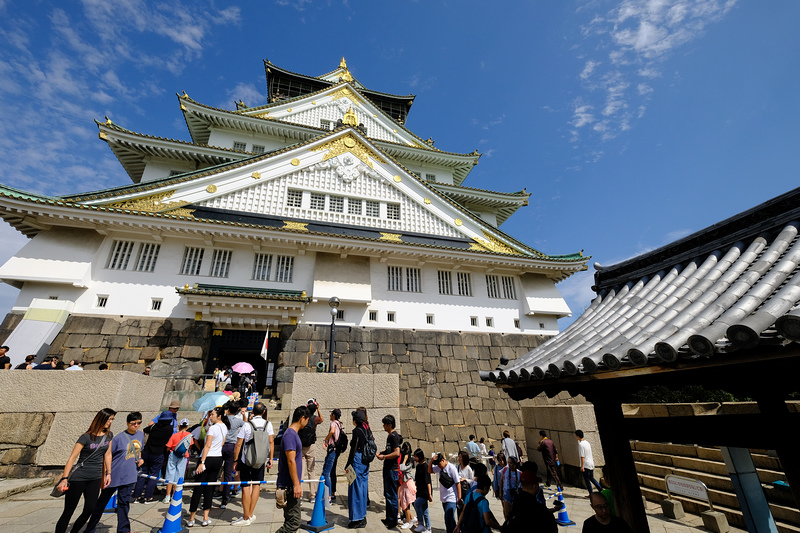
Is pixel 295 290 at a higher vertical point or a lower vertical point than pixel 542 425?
higher

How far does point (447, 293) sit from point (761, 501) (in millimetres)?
11407

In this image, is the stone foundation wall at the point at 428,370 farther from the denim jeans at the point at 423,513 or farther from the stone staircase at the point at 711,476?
the denim jeans at the point at 423,513

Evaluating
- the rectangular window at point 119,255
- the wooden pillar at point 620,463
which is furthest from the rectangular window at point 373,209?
the wooden pillar at point 620,463

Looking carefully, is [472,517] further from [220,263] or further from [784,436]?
[220,263]

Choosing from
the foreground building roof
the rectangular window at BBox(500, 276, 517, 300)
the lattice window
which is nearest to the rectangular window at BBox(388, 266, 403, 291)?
the lattice window

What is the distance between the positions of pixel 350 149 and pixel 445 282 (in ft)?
26.9

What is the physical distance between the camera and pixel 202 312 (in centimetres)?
1230

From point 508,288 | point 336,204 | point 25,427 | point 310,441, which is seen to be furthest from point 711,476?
point 25,427

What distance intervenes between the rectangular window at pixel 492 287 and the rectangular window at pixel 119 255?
14.7 m

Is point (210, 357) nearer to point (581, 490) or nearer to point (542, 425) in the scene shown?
point (542, 425)

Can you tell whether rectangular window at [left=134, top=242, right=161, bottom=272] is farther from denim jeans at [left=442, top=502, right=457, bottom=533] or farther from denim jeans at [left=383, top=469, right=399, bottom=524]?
denim jeans at [left=442, top=502, right=457, bottom=533]

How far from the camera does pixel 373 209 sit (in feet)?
55.0

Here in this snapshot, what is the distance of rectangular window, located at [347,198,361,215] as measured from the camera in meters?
16.3

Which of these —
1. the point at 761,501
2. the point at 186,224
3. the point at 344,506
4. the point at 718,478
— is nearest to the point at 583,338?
the point at 761,501
